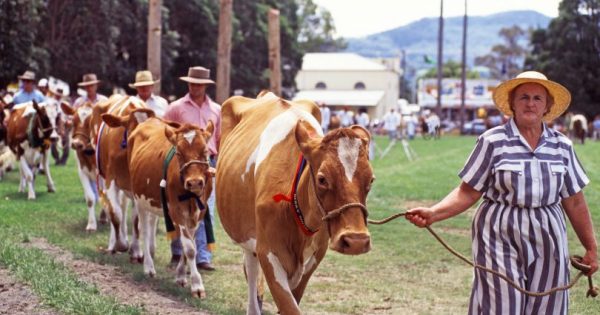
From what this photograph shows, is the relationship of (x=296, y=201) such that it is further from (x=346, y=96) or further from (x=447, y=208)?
(x=346, y=96)

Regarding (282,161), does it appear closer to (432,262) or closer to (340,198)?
(340,198)

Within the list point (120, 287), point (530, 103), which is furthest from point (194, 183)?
point (530, 103)

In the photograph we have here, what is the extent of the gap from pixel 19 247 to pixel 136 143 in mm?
1758

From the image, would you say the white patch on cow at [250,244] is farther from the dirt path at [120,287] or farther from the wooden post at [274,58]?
the wooden post at [274,58]

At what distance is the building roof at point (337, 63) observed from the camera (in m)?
122

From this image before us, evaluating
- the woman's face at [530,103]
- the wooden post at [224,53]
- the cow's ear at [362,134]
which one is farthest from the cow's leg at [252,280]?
the wooden post at [224,53]

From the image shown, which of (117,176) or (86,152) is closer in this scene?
(117,176)

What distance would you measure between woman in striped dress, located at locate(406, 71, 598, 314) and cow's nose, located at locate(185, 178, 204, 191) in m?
4.13

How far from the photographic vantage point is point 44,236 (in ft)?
45.1

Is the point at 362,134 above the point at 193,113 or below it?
above

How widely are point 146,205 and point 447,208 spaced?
217 inches

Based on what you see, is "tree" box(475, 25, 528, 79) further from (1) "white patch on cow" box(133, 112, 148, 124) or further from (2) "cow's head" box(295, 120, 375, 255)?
(2) "cow's head" box(295, 120, 375, 255)

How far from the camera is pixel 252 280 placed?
342 inches

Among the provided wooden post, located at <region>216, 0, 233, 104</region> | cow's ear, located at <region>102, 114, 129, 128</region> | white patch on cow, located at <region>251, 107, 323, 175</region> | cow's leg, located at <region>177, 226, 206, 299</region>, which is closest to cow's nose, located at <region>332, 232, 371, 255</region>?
white patch on cow, located at <region>251, 107, 323, 175</region>
